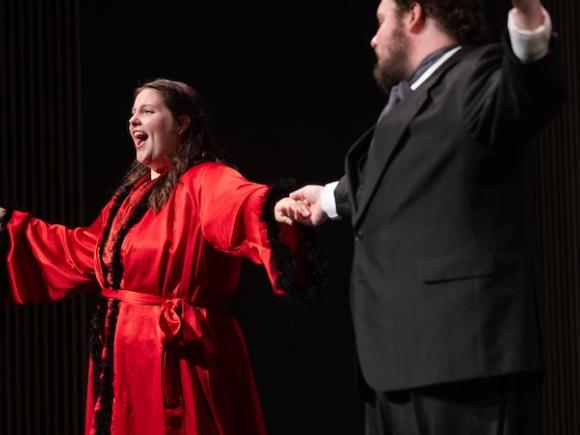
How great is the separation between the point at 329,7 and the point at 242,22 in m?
0.32

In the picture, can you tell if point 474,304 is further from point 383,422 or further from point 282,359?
point 282,359

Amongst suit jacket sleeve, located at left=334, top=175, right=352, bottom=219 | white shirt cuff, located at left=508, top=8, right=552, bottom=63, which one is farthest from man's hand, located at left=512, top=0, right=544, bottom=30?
suit jacket sleeve, located at left=334, top=175, right=352, bottom=219

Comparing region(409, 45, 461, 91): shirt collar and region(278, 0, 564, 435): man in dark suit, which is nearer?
region(278, 0, 564, 435): man in dark suit

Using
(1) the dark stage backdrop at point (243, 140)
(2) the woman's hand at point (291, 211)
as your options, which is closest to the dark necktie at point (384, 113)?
(2) the woman's hand at point (291, 211)

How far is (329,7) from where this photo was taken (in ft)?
11.8

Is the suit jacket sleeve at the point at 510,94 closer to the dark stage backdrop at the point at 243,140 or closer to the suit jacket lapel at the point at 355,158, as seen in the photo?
the suit jacket lapel at the point at 355,158

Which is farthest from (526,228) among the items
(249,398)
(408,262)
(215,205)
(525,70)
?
(249,398)

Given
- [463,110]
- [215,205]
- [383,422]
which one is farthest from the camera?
[215,205]

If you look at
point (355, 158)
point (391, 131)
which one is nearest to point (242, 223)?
point (355, 158)

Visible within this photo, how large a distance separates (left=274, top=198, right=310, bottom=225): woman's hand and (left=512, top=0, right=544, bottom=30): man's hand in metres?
0.95

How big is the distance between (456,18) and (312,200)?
62cm

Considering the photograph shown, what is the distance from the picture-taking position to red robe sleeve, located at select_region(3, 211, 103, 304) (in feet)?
9.89

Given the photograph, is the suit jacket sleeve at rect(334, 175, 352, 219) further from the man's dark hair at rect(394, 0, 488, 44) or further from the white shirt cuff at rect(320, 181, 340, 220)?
the man's dark hair at rect(394, 0, 488, 44)

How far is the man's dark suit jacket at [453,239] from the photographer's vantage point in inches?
64.0
